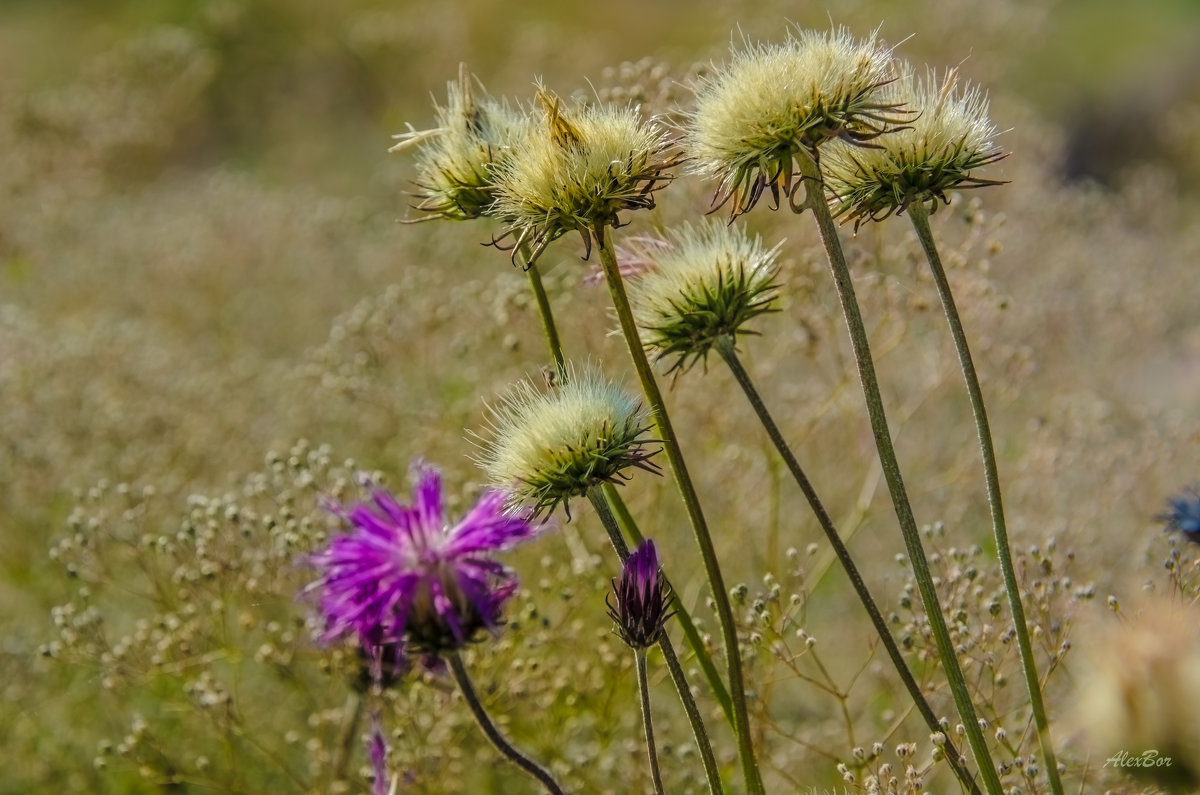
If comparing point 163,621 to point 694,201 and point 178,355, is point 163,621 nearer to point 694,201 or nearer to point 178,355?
point 694,201

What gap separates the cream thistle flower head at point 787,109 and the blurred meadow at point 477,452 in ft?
0.60

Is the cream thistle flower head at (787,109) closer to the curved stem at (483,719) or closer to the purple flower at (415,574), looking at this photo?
the purple flower at (415,574)

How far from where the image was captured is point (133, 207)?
889cm

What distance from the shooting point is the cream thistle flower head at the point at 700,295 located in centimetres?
199

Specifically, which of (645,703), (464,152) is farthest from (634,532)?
(464,152)

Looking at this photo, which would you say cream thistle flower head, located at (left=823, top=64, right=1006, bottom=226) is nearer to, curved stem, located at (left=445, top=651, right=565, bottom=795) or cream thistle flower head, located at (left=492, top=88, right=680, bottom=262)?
cream thistle flower head, located at (left=492, top=88, right=680, bottom=262)

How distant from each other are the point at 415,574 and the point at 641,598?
0.37m

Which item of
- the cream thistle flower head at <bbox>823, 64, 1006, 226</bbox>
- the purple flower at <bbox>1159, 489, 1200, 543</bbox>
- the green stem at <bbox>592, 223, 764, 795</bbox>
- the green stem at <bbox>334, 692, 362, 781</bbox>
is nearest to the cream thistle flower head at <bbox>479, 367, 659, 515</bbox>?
the green stem at <bbox>592, 223, 764, 795</bbox>

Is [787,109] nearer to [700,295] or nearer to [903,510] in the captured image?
[700,295]

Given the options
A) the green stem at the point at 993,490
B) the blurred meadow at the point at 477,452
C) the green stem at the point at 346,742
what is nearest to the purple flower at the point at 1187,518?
the blurred meadow at the point at 477,452

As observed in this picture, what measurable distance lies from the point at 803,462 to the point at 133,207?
6.17 m

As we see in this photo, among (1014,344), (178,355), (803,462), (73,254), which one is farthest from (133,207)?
(1014,344)

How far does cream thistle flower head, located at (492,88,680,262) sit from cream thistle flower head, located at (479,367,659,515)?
0.28 metres

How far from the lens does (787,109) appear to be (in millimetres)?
1834
